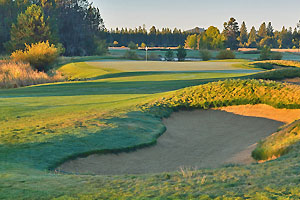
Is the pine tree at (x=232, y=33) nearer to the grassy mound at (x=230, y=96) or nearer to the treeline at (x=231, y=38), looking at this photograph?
the treeline at (x=231, y=38)

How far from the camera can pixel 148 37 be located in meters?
178

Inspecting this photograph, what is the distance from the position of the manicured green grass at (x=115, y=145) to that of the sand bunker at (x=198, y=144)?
1.16ft

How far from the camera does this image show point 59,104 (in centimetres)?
1454

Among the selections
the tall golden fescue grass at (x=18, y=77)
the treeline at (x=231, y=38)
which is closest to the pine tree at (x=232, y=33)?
the treeline at (x=231, y=38)

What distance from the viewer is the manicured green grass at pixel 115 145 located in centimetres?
495

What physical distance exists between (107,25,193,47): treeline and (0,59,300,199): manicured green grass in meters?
159

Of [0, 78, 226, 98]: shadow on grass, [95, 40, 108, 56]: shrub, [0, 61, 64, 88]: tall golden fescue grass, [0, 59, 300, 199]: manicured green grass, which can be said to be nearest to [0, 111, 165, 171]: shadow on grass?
[0, 59, 300, 199]: manicured green grass

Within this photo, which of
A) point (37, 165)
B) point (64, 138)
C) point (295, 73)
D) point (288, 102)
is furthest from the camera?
point (295, 73)

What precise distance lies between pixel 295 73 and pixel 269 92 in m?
8.22

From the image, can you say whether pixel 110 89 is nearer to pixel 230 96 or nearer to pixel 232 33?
pixel 230 96

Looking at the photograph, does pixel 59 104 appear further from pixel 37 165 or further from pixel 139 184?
pixel 139 184

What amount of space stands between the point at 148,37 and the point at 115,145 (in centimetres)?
17194

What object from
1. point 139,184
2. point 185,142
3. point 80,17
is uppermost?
point 80,17

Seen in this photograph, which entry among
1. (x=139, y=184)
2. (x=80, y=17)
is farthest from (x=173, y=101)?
(x=80, y=17)
